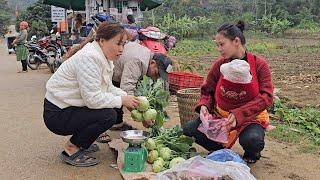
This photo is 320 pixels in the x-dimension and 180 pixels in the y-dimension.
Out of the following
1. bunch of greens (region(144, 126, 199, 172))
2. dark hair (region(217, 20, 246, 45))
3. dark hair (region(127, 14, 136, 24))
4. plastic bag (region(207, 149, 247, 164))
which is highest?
dark hair (region(127, 14, 136, 24))

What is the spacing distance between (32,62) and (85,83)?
11260mm

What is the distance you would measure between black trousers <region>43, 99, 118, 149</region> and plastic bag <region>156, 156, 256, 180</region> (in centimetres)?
87

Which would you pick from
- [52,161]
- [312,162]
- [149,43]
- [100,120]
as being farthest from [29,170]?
[149,43]

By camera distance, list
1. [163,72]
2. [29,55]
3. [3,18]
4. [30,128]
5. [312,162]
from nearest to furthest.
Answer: [312,162], [163,72], [30,128], [29,55], [3,18]

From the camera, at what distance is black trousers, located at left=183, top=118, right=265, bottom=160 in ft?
13.7

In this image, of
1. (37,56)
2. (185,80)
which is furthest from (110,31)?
(37,56)

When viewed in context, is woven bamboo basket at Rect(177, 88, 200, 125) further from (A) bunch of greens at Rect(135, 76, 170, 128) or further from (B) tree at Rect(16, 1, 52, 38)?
(B) tree at Rect(16, 1, 52, 38)

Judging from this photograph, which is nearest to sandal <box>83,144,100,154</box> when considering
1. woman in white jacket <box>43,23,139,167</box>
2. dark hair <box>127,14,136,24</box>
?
woman in white jacket <box>43,23,139,167</box>

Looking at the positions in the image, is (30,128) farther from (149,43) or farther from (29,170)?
(149,43)

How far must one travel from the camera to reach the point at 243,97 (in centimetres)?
423

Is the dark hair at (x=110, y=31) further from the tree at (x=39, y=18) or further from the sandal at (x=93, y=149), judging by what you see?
the tree at (x=39, y=18)

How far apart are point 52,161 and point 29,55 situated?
10732 mm

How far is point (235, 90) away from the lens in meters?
4.23

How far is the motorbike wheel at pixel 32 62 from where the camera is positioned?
14773 millimetres
